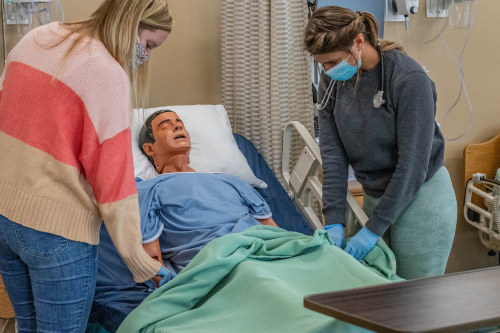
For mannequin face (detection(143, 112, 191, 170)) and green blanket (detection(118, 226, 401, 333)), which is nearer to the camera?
green blanket (detection(118, 226, 401, 333))

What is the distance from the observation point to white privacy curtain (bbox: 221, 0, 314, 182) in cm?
270

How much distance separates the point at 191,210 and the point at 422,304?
1388 millimetres

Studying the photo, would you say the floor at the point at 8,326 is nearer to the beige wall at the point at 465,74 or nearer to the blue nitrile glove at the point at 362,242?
the blue nitrile glove at the point at 362,242

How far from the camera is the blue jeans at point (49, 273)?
1.22 m

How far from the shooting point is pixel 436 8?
3.24m

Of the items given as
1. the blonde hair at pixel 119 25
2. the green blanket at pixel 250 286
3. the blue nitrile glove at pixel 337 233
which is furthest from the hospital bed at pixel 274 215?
the blonde hair at pixel 119 25

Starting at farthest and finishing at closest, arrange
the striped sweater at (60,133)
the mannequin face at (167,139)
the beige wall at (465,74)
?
1. the beige wall at (465,74)
2. the mannequin face at (167,139)
3. the striped sweater at (60,133)

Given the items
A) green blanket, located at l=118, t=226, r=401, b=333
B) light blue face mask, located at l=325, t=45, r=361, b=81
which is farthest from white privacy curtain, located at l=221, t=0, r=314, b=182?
green blanket, located at l=118, t=226, r=401, b=333

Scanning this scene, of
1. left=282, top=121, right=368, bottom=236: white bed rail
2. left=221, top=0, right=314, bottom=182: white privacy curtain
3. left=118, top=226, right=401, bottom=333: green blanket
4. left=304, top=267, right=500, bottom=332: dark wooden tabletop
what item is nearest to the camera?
left=304, top=267, right=500, bottom=332: dark wooden tabletop

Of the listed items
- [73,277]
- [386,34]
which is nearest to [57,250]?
[73,277]

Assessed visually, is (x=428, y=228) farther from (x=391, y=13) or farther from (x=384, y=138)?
(x=391, y=13)

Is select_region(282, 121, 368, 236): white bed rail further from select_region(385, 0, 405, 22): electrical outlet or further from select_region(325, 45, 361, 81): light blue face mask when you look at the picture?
select_region(385, 0, 405, 22): electrical outlet

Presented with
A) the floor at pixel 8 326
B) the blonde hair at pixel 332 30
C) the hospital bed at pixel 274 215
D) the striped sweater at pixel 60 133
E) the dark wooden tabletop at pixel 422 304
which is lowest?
the floor at pixel 8 326

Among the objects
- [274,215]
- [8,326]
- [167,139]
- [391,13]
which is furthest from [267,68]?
[8,326]
